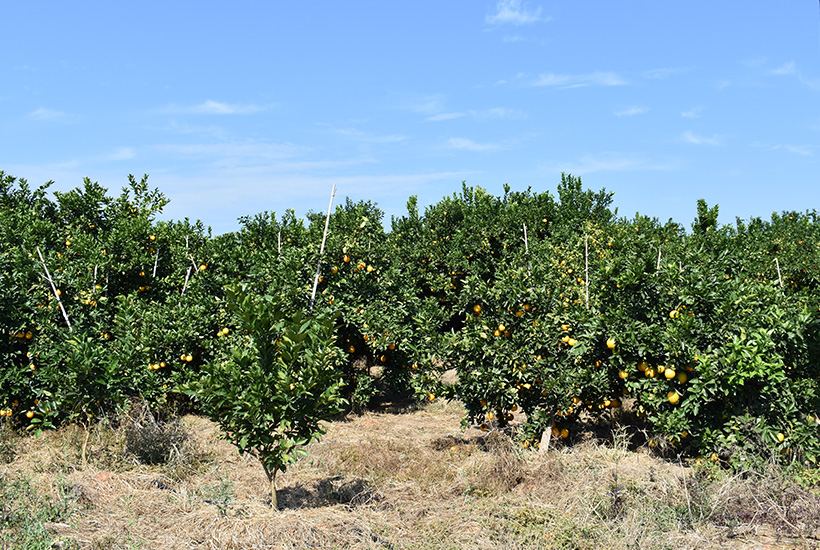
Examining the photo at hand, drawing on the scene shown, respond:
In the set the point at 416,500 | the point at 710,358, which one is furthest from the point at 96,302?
the point at 710,358

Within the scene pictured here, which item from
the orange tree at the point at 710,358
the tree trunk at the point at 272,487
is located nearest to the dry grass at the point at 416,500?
the tree trunk at the point at 272,487

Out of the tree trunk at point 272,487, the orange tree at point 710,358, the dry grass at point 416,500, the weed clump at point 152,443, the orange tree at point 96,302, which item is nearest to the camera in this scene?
the dry grass at point 416,500

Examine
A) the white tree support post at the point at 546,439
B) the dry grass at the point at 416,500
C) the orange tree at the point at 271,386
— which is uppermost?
the orange tree at the point at 271,386

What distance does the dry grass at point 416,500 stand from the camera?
503 centimetres

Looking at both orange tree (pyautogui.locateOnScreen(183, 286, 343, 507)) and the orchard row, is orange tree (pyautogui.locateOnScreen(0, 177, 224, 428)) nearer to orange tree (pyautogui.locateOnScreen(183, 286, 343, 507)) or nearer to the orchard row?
the orchard row

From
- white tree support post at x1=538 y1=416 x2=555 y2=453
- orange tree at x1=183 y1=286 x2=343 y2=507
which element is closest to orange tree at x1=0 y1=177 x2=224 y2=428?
orange tree at x1=183 y1=286 x2=343 y2=507

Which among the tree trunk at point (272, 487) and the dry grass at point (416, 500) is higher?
the tree trunk at point (272, 487)

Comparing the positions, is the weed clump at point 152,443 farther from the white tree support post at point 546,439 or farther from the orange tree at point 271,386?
the white tree support post at point 546,439

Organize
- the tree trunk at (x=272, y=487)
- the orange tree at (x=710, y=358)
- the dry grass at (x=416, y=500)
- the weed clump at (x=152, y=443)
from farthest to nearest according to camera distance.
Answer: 1. the weed clump at (x=152, y=443)
2. the orange tree at (x=710, y=358)
3. the tree trunk at (x=272, y=487)
4. the dry grass at (x=416, y=500)

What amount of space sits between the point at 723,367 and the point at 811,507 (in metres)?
1.45

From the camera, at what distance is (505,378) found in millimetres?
7137

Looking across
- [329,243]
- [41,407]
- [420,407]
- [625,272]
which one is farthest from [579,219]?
[41,407]

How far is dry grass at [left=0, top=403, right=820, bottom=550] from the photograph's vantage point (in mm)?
5027

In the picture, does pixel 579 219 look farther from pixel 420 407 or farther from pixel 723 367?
pixel 723 367
